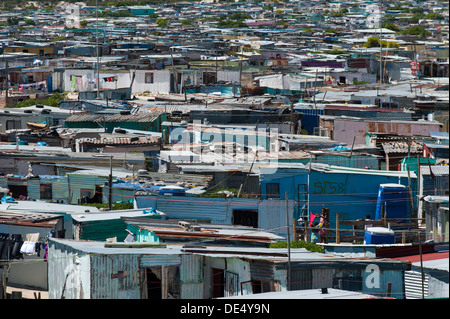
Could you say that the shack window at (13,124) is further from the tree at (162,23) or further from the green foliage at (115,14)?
the green foliage at (115,14)

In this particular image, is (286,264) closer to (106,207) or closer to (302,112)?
(106,207)

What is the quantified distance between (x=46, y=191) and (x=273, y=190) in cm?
455

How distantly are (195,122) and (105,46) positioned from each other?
31.6 meters

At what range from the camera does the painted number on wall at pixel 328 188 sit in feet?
Answer: 52.5

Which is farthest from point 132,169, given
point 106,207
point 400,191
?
point 400,191

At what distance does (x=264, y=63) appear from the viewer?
47594mm

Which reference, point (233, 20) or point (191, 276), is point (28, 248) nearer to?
point (191, 276)

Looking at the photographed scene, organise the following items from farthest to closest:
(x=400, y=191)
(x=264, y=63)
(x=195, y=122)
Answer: (x=264, y=63) < (x=195, y=122) < (x=400, y=191)

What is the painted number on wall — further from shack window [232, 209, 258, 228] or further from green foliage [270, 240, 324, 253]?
green foliage [270, 240, 324, 253]

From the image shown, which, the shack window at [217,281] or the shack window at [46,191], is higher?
the shack window at [217,281]

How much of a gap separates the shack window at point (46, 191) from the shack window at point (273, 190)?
4357 millimetres

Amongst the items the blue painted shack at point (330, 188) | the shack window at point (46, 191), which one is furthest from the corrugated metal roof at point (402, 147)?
the shack window at point (46, 191)

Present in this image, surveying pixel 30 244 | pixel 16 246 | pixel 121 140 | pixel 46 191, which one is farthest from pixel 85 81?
pixel 30 244
